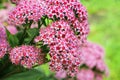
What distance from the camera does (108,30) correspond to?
9.32 m

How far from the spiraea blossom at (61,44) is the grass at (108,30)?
4.80 metres

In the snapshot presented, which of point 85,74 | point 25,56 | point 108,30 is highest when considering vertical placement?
point 25,56

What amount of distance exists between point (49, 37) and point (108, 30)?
6.76 metres

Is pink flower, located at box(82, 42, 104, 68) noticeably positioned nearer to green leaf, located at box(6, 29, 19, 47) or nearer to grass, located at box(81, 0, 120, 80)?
green leaf, located at box(6, 29, 19, 47)

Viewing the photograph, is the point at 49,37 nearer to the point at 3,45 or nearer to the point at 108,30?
the point at 3,45

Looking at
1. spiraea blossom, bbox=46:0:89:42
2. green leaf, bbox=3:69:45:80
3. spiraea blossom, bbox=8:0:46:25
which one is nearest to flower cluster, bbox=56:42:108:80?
green leaf, bbox=3:69:45:80

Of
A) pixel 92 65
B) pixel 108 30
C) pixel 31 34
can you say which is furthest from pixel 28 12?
pixel 108 30

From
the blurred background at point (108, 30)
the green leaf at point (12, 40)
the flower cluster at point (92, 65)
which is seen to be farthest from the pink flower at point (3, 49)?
the blurred background at point (108, 30)

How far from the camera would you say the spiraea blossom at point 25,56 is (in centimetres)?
270

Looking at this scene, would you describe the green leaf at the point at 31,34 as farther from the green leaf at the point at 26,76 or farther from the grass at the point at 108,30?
the grass at the point at 108,30

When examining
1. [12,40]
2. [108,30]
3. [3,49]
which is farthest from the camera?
[108,30]

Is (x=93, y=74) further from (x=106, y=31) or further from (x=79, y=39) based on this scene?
(x=106, y=31)

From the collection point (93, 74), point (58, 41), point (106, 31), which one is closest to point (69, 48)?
point (58, 41)

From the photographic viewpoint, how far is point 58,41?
104 inches
